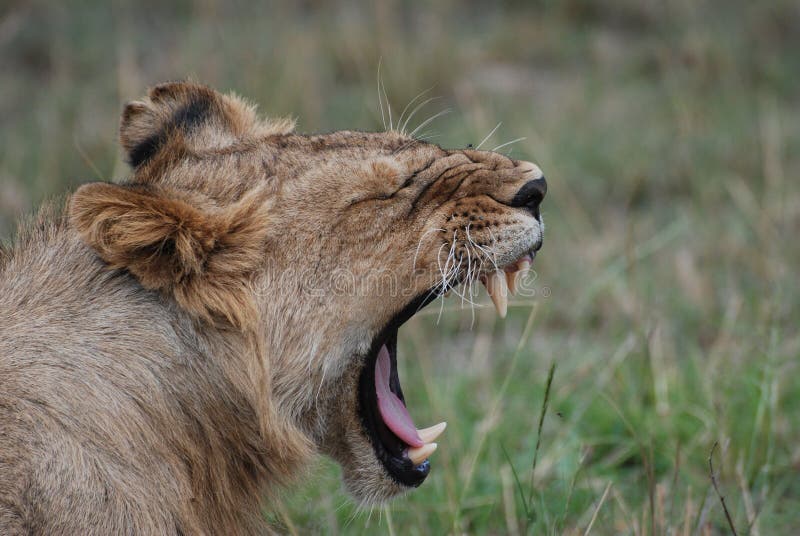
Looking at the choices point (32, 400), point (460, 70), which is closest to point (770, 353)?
point (32, 400)

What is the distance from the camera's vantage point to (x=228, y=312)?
95.6 inches

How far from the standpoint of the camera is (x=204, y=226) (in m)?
2.41

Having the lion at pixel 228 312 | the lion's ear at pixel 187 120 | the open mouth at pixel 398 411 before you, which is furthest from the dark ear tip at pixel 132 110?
the open mouth at pixel 398 411

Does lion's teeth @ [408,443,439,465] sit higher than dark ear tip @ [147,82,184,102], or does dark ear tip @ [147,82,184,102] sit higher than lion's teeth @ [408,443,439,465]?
dark ear tip @ [147,82,184,102]

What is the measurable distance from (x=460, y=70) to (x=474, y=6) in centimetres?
215

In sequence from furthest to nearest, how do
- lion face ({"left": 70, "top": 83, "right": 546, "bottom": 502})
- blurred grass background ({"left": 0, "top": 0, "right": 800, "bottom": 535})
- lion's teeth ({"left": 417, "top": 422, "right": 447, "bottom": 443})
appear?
blurred grass background ({"left": 0, "top": 0, "right": 800, "bottom": 535})
lion's teeth ({"left": 417, "top": 422, "right": 447, "bottom": 443})
lion face ({"left": 70, "top": 83, "right": 546, "bottom": 502})

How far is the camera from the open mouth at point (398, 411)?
8.86ft

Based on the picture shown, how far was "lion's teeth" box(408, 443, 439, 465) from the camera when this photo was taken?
2.79 m

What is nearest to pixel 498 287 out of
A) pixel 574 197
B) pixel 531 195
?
pixel 531 195

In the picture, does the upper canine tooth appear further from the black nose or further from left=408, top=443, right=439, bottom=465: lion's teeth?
left=408, top=443, right=439, bottom=465: lion's teeth

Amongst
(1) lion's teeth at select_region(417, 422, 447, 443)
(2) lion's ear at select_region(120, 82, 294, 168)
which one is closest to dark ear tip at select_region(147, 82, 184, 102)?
(2) lion's ear at select_region(120, 82, 294, 168)

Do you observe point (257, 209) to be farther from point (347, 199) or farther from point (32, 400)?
point (32, 400)

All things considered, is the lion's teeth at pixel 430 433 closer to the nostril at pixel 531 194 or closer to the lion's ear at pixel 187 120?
the nostril at pixel 531 194

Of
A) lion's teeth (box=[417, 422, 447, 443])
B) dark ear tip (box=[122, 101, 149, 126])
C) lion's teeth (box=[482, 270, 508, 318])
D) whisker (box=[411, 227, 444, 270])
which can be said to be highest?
dark ear tip (box=[122, 101, 149, 126])
